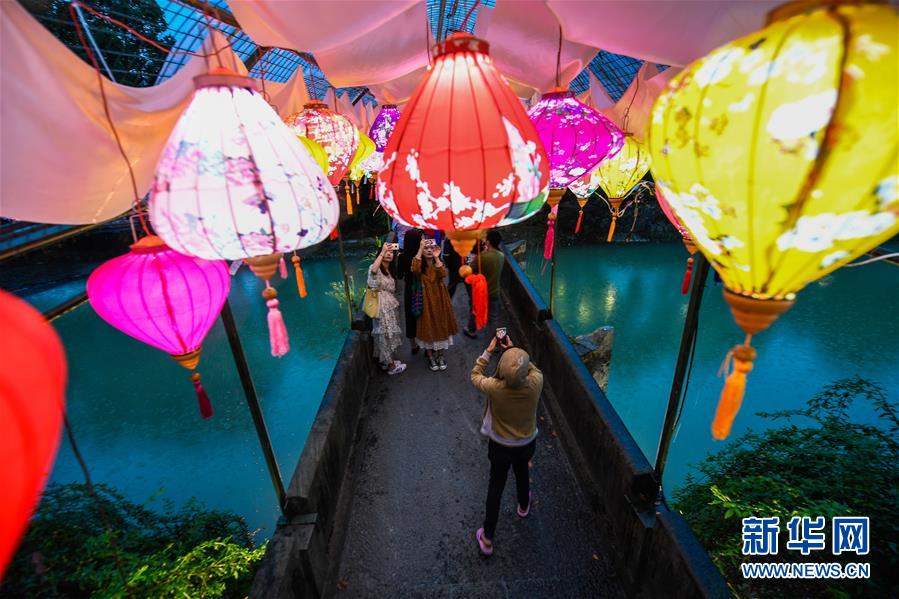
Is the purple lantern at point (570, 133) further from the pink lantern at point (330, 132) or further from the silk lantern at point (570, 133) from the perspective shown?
the pink lantern at point (330, 132)

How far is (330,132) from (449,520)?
3.80 meters

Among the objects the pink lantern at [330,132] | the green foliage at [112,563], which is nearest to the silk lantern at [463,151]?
the pink lantern at [330,132]

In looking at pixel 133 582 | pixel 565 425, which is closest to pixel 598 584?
pixel 565 425

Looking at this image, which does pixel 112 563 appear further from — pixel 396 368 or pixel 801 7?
pixel 801 7

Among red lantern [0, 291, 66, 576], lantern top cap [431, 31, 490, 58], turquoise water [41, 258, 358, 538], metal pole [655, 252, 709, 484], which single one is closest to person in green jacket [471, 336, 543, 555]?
metal pole [655, 252, 709, 484]

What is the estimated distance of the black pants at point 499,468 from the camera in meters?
2.91

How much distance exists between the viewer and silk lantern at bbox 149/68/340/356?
1477 mm

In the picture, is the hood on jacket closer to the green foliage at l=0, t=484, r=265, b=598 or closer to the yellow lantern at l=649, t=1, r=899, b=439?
the yellow lantern at l=649, t=1, r=899, b=439

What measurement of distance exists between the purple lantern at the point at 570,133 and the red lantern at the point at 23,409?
261 centimetres

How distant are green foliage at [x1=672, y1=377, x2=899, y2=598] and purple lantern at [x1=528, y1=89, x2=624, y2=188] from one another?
3263 mm

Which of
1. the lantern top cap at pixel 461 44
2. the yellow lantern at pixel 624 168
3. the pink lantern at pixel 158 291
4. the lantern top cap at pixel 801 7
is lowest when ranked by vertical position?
the pink lantern at pixel 158 291

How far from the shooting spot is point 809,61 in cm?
94

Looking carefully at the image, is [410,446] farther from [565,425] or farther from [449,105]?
[449,105]

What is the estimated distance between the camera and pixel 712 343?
10477mm
